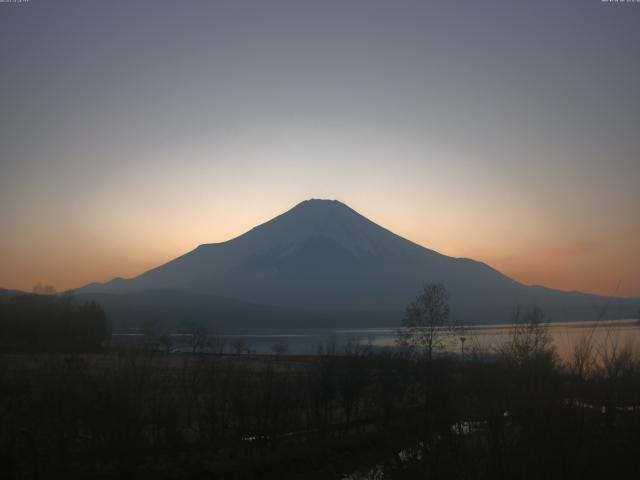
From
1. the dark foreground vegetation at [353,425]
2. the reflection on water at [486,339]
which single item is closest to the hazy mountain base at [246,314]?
the reflection on water at [486,339]

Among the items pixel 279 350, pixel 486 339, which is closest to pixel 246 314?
pixel 486 339

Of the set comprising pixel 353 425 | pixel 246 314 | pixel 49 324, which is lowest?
pixel 353 425

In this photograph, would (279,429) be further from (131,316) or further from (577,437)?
(131,316)

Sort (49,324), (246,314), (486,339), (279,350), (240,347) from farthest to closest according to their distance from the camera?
(246,314)
(486,339)
(240,347)
(279,350)
(49,324)

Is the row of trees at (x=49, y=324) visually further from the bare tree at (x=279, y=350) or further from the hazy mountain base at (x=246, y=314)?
the hazy mountain base at (x=246, y=314)

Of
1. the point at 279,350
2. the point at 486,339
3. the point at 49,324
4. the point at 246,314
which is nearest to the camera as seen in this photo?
the point at 49,324

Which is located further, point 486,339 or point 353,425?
point 486,339

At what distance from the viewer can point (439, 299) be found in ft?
106

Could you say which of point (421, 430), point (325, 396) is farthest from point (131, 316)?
point (421, 430)

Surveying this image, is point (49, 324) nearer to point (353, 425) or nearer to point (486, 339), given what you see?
point (353, 425)

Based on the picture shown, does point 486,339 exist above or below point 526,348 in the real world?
below

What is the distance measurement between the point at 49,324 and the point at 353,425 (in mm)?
32498

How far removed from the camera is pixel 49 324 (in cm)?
4534

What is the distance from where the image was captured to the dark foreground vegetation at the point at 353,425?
25.2 ft
